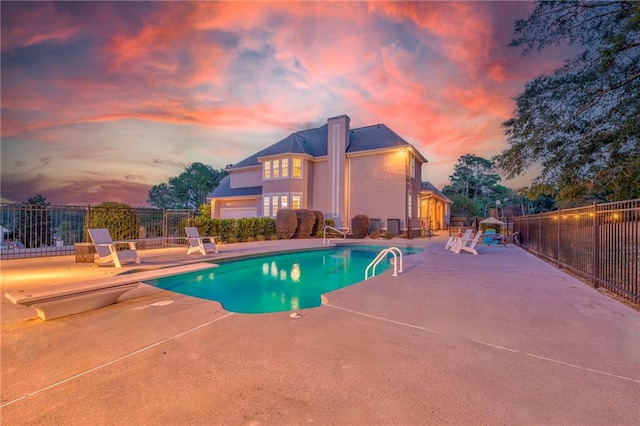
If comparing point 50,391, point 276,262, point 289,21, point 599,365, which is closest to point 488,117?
point 289,21

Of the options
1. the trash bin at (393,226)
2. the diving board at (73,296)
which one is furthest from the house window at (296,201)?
the diving board at (73,296)

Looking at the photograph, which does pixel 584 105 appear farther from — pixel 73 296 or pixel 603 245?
pixel 73 296

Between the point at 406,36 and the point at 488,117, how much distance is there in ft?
25.2

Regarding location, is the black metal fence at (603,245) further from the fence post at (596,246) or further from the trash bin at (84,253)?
the trash bin at (84,253)

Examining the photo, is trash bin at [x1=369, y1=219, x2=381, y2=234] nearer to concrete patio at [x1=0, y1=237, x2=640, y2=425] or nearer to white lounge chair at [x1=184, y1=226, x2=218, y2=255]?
white lounge chair at [x1=184, y1=226, x2=218, y2=255]

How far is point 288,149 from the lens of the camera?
73.4 feet

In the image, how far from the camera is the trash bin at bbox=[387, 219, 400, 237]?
19797 mm

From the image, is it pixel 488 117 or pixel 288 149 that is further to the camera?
pixel 288 149

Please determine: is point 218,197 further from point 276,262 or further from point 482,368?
point 482,368

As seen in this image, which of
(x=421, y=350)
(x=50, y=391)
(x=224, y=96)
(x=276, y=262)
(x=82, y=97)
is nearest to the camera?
(x=50, y=391)

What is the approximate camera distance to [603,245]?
5551 mm

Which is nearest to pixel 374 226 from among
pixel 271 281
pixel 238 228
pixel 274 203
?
pixel 274 203

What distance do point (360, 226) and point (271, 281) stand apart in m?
12.2

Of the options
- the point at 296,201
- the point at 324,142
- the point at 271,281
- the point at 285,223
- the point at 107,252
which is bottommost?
the point at 271,281
